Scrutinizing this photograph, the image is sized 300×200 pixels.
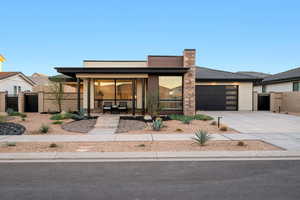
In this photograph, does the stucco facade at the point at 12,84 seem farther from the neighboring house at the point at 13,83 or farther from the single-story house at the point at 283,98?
the single-story house at the point at 283,98

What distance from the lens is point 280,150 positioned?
6.28 m

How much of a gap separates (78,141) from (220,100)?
16.3m

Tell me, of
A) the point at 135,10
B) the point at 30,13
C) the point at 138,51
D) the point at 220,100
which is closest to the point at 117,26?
the point at 135,10

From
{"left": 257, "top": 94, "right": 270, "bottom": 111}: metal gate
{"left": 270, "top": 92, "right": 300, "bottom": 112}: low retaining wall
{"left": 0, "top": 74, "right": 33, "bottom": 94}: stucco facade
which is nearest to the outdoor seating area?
{"left": 257, "top": 94, "right": 270, "bottom": 111}: metal gate

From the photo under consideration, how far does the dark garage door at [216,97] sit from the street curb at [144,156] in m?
13.9

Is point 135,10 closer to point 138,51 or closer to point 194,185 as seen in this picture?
point 138,51

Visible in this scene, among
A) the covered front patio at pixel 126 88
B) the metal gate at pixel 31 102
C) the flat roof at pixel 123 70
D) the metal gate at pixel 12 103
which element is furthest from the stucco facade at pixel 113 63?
the metal gate at pixel 12 103

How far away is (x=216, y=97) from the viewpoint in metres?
19.8

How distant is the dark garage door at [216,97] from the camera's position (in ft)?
64.6

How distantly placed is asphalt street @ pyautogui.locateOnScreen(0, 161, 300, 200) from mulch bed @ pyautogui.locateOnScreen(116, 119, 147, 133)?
192 inches

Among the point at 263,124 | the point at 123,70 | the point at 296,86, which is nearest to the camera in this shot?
the point at 263,124

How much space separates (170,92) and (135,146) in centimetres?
859

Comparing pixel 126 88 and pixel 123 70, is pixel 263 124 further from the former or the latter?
pixel 126 88

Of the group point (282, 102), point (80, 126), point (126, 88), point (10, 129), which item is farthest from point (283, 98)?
point (10, 129)
